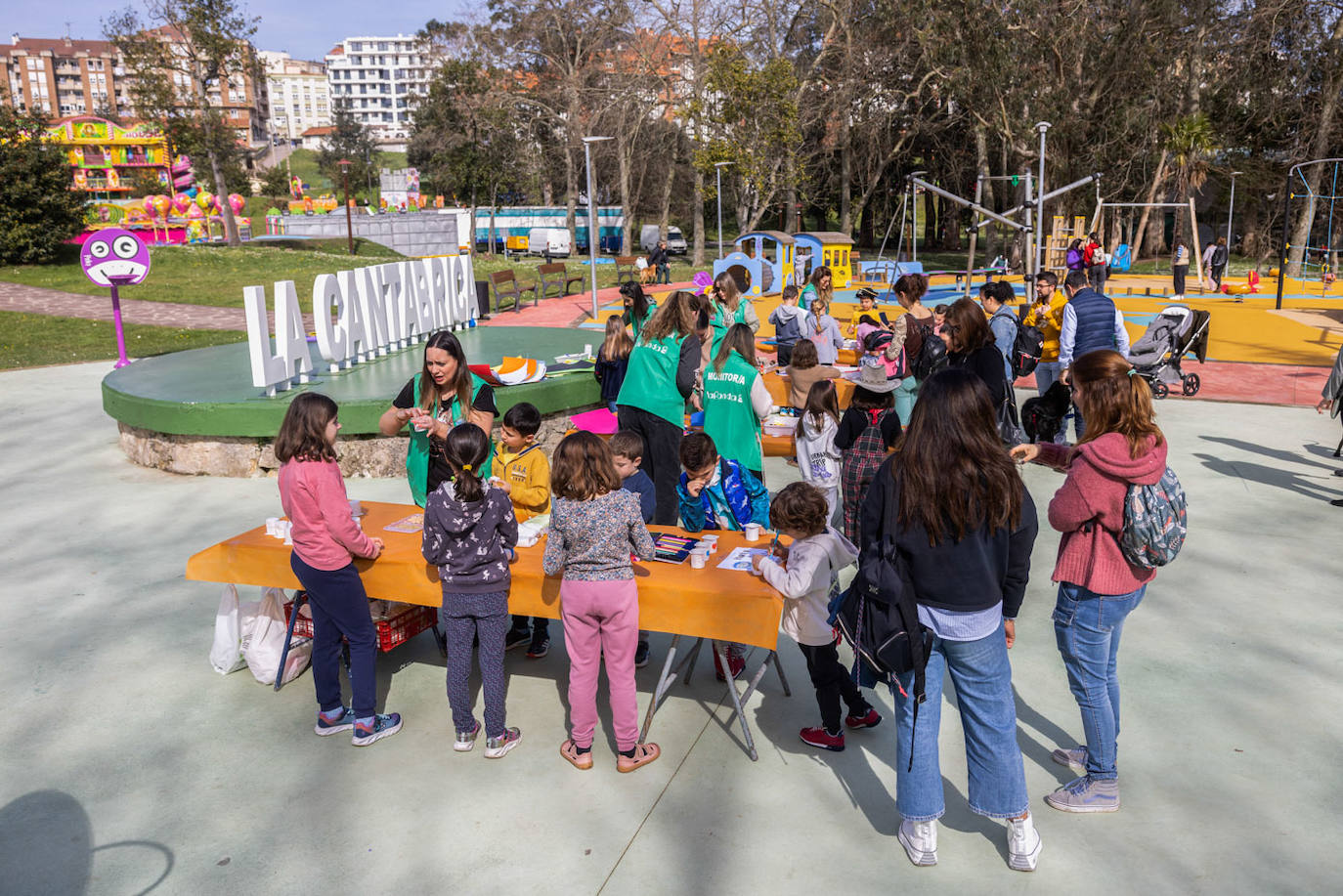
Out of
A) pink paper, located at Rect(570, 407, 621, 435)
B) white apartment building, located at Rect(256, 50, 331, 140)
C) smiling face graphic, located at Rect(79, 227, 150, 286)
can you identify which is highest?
white apartment building, located at Rect(256, 50, 331, 140)

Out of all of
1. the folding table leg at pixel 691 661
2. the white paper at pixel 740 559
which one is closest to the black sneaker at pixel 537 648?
the folding table leg at pixel 691 661

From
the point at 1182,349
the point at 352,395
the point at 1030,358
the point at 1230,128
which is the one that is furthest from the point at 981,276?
the point at 352,395

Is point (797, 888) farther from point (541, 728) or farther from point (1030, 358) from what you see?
point (1030, 358)

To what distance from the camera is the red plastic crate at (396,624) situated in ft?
16.5

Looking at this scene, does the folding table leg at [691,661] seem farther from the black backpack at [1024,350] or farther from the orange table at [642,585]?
the black backpack at [1024,350]

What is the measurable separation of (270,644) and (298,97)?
18493cm

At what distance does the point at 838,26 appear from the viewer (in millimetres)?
37906

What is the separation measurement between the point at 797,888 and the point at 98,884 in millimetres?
2616

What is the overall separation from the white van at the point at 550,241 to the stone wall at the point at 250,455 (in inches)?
1331

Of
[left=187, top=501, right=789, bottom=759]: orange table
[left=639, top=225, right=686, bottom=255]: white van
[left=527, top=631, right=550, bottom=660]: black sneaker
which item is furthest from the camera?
[left=639, top=225, right=686, bottom=255]: white van

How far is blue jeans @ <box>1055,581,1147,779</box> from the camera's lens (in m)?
3.67

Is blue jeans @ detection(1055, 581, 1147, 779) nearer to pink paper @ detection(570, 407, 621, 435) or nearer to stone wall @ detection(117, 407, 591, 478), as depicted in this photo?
pink paper @ detection(570, 407, 621, 435)

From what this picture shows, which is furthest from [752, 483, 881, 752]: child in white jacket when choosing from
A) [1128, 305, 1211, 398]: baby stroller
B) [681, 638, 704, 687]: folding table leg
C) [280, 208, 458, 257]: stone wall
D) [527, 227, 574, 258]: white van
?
[280, 208, 458, 257]: stone wall

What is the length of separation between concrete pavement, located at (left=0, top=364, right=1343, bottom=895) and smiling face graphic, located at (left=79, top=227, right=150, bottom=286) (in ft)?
30.6
